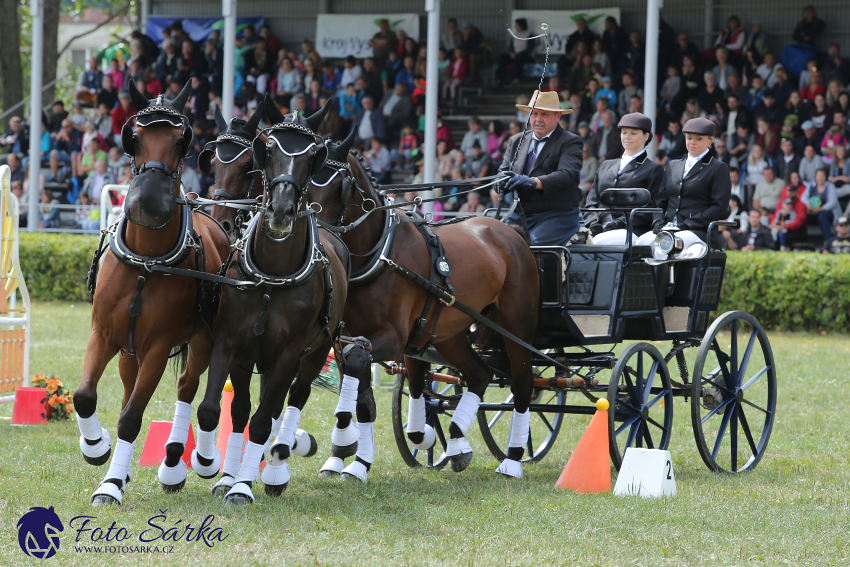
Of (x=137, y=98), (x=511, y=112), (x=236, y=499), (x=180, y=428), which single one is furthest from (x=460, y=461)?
(x=511, y=112)

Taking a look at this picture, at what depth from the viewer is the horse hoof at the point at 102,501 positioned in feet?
16.6

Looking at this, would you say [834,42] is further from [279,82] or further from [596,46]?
[279,82]

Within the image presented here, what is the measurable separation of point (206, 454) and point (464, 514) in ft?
4.69

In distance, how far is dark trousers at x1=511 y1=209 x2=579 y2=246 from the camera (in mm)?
7363

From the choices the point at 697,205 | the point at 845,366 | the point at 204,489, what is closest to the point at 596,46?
the point at 845,366

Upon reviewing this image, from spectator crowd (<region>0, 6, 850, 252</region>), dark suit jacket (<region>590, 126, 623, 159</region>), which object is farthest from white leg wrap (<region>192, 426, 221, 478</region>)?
dark suit jacket (<region>590, 126, 623, 159</region>)

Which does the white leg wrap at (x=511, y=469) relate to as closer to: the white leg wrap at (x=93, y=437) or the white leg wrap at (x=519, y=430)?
the white leg wrap at (x=519, y=430)

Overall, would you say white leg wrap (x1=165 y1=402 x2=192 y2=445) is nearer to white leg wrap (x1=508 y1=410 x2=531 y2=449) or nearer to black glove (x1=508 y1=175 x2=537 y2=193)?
white leg wrap (x1=508 y1=410 x2=531 y2=449)

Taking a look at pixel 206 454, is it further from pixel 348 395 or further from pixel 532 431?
pixel 532 431

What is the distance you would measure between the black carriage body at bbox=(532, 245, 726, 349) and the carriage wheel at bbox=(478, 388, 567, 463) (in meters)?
0.57

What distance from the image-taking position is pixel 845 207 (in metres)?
16.2

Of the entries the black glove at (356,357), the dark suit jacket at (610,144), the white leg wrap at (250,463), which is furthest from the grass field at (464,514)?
the dark suit jacket at (610,144)

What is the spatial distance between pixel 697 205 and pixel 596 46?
40.3 ft

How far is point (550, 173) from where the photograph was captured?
731 centimetres
